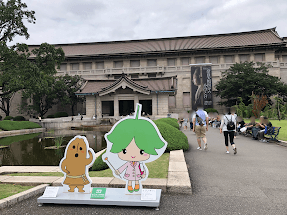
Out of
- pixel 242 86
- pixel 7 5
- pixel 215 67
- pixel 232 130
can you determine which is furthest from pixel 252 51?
pixel 7 5

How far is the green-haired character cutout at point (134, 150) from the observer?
4.11 metres

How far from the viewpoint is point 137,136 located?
413 centimetres

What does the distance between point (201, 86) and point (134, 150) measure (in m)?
35.4

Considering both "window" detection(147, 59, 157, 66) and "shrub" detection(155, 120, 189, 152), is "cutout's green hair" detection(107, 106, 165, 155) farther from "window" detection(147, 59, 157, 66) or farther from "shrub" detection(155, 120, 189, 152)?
"window" detection(147, 59, 157, 66)

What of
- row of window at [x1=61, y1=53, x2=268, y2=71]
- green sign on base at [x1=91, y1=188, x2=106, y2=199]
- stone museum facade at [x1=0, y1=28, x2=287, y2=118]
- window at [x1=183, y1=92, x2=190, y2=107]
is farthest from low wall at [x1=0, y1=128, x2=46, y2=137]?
window at [x1=183, y1=92, x2=190, y2=107]

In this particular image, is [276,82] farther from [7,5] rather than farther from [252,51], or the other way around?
[7,5]

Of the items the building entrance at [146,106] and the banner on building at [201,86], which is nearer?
the building entrance at [146,106]

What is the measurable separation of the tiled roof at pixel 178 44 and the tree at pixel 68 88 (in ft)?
27.4

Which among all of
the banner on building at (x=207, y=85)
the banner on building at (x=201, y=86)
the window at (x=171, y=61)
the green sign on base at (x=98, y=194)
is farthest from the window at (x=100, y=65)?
the green sign on base at (x=98, y=194)

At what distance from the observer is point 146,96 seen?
2938 centimetres

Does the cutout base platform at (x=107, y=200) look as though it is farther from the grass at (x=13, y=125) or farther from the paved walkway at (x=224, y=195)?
the grass at (x=13, y=125)

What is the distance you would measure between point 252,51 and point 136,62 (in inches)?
920

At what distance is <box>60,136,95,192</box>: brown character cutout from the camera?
412 centimetres

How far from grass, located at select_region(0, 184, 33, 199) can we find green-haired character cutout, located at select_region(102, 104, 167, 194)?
2.22 metres
